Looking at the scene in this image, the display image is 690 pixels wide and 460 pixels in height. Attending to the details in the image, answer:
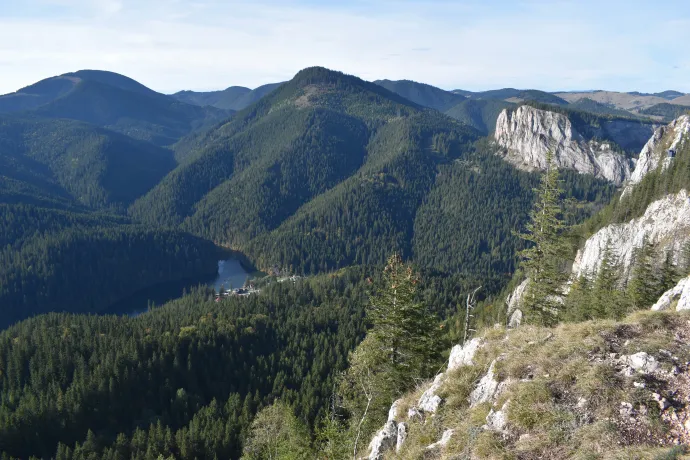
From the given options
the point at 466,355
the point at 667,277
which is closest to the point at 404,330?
the point at 466,355

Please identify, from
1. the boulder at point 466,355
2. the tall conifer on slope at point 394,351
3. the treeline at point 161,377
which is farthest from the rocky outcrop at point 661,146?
the boulder at point 466,355

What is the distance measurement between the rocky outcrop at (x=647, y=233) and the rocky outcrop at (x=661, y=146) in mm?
29309

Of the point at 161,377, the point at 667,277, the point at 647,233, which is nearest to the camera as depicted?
the point at 667,277

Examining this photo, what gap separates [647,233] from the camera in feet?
Result: 294

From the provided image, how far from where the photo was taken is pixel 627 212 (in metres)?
109

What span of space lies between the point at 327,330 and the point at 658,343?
13409cm

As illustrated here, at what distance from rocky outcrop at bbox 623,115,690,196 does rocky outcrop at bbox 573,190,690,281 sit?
29.3 metres

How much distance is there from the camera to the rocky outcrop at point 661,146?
129 metres

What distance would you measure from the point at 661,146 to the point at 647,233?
7751 centimetres

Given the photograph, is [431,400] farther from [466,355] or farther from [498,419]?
[498,419]

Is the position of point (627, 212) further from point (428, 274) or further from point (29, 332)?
point (29, 332)

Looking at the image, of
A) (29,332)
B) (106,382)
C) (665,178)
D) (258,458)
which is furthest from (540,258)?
(29,332)

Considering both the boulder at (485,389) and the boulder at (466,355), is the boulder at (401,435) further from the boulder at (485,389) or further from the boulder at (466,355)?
the boulder at (466,355)

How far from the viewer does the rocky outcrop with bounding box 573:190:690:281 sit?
80.2 meters
